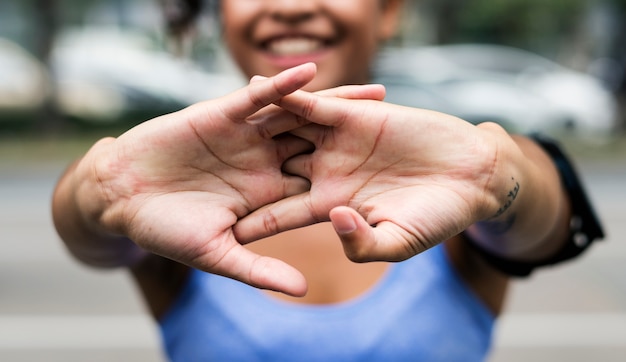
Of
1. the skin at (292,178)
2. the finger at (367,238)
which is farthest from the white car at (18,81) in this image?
the finger at (367,238)

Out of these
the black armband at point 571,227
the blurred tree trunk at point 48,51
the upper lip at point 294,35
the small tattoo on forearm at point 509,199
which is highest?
the upper lip at point 294,35

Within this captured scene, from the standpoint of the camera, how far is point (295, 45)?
1.58 m

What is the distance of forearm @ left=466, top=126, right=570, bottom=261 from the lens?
1.27 metres

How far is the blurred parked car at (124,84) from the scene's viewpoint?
13977 mm

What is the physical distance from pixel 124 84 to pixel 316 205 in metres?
13.9

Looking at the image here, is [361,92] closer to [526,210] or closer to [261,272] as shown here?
[261,272]

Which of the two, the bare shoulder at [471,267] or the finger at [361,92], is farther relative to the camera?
the bare shoulder at [471,267]

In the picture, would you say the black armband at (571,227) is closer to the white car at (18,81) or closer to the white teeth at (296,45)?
the white teeth at (296,45)

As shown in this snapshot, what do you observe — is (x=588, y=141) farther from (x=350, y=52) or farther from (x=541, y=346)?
(x=350, y=52)

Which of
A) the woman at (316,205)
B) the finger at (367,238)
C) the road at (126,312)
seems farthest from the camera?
the road at (126,312)

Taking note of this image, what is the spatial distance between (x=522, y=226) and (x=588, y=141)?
1143 cm

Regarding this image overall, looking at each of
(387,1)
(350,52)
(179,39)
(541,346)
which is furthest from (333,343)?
(541,346)

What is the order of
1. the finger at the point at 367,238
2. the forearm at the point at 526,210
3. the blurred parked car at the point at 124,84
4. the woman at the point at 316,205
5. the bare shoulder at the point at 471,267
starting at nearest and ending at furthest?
→ the finger at the point at 367,238, the woman at the point at 316,205, the forearm at the point at 526,210, the bare shoulder at the point at 471,267, the blurred parked car at the point at 124,84

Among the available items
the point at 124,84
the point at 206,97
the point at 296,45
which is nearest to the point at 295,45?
the point at 296,45
